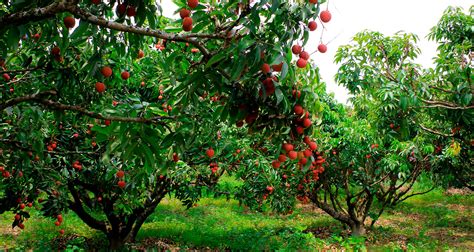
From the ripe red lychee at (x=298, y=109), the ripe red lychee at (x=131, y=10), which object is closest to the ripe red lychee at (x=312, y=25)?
the ripe red lychee at (x=298, y=109)

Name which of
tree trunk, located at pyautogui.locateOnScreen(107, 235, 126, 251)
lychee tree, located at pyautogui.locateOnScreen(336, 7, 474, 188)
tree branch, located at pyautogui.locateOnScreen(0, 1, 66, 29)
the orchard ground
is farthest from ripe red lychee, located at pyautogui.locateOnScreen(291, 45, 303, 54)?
tree trunk, located at pyautogui.locateOnScreen(107, 235, 126, 251)

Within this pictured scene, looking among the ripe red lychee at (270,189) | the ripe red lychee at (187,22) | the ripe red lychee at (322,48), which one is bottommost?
the ripe red lychee at (270,189)

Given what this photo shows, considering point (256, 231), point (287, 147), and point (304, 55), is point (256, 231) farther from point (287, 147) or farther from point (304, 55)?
point (304, 55)

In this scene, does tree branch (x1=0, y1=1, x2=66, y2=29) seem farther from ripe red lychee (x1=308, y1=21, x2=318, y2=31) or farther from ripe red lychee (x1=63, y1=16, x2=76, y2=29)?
ripe red lychee (x1=308, y1=21, x2=318, y2=31)

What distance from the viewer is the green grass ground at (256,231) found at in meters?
9.27

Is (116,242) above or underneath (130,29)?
underneath

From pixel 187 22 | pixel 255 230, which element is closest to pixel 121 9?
pixel 187 22

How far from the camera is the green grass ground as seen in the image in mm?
9266

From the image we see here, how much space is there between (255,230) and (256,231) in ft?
0.91

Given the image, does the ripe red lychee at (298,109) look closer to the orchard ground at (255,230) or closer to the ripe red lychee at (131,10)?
the ripe red lychee at (131,10)

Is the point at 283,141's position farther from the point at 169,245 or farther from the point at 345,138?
the point at 169,245

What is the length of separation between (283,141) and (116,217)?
7287 mm

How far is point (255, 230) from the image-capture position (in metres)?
11.0

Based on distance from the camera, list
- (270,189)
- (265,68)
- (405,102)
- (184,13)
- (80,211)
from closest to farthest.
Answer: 1. (265,68)
2. (184,13)
3. (405,102)
4. (270,189)
5. (80,211)
